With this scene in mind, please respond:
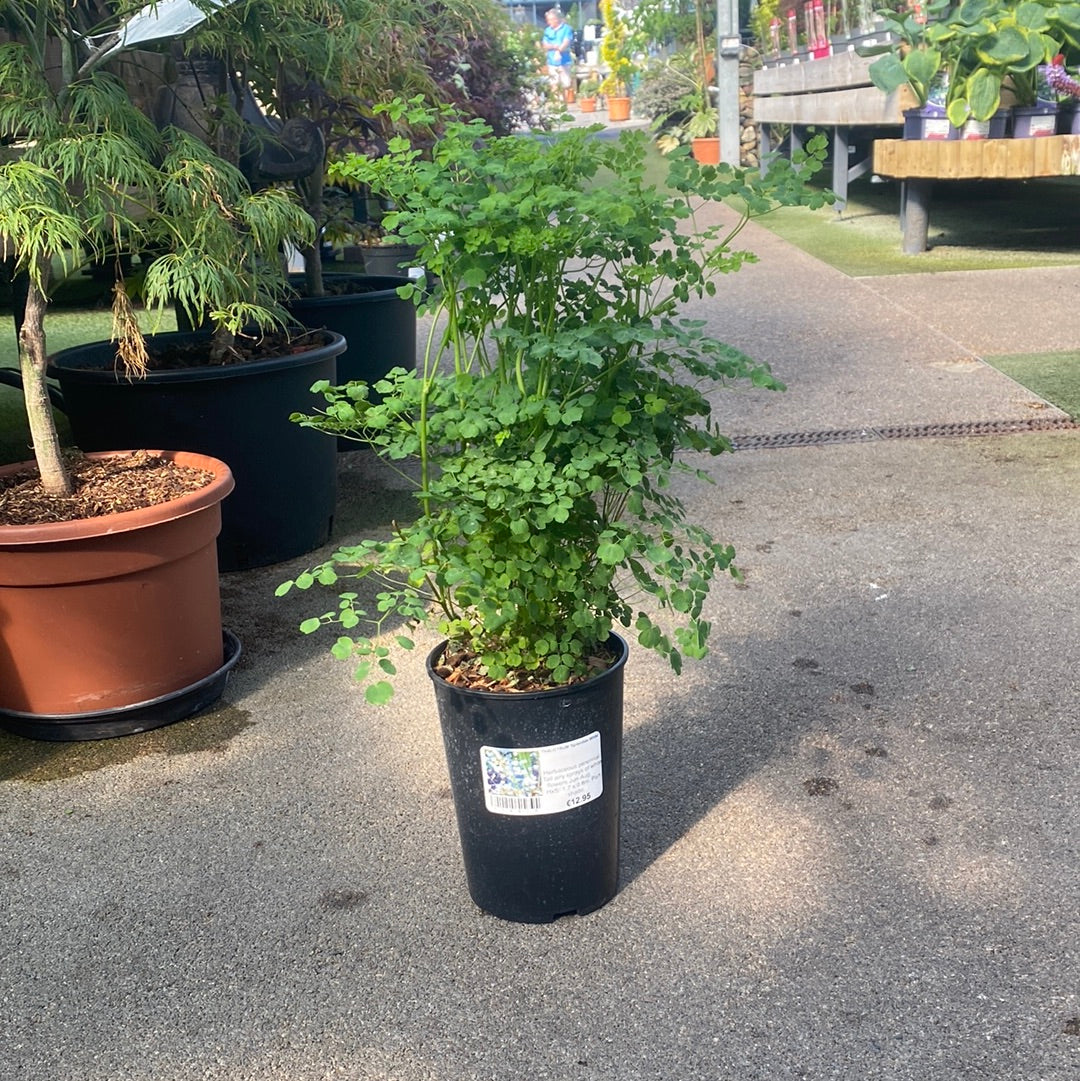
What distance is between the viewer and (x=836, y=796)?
260 centimetres

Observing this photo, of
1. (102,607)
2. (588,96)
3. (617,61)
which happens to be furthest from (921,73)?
(588,96)

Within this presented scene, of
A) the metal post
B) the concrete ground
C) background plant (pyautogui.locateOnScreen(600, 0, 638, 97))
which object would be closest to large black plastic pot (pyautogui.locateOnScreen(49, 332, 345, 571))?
the concrete ground

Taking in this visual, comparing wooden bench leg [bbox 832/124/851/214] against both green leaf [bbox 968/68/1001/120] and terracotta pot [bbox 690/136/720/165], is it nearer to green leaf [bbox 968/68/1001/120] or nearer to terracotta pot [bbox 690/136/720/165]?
green leaf [bbox 968/68/1001/120]

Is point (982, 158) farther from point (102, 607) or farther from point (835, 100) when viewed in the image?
point (102, 607)

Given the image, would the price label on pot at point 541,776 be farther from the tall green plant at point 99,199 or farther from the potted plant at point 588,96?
the potted plant at point 588,96

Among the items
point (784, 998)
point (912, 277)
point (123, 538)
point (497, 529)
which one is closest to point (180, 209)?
point (123, 538)

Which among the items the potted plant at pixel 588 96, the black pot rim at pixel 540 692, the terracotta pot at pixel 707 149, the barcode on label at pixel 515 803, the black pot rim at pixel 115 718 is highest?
the potted plant at pixel 588 96

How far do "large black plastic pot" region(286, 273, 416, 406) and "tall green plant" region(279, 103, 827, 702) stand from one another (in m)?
2.99

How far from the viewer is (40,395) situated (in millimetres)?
→ 3078

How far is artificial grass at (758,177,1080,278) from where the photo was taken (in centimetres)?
904

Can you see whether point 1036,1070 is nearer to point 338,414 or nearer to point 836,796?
point 836,796

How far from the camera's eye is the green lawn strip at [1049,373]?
5.39m

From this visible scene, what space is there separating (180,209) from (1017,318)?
544cm

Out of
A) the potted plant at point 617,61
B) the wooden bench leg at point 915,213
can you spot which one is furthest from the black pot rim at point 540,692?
the potted plant at point 617,61
